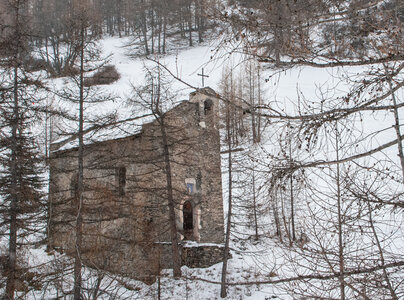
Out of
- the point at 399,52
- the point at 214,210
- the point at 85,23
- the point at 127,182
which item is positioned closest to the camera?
the point at 399,52

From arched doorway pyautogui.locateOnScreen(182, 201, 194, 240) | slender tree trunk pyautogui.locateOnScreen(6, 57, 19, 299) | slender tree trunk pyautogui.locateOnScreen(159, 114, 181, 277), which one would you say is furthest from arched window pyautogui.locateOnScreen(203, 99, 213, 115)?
slender tree trunk pyautogui.locateOnScreen(6, 57, 19, 299)

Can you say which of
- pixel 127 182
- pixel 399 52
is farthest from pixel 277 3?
pixel 127 182

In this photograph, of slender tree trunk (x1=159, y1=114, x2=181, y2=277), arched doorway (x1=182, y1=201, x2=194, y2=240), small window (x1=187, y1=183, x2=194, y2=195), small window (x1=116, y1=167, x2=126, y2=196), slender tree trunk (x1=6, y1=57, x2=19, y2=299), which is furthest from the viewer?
arched doorway (x1=182, y1=201, x2=194, y2=240)

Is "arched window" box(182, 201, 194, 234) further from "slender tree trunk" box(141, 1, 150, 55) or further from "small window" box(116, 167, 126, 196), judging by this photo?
"slender tree trunk" box(141, 1, 150, 55)

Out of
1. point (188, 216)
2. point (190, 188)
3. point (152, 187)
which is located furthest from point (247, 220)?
point (152, 187)

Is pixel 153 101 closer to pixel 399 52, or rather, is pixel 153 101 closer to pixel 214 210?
pixel 214 210

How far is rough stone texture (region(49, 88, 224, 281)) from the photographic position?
13.6 metres

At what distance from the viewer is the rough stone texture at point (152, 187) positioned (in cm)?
1365

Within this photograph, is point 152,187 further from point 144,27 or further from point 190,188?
point 144,27

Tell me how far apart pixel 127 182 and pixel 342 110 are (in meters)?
12.7

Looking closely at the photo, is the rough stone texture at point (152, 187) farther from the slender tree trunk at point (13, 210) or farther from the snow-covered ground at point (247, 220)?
the slender tree trunk at point (13, 210)

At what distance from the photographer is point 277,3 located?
3.96 meters

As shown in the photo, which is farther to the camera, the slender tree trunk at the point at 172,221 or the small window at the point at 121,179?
the small window at the point at 121,179

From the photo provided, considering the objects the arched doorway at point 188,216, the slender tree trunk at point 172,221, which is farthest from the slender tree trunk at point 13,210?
the arched doorway at point 188,216
